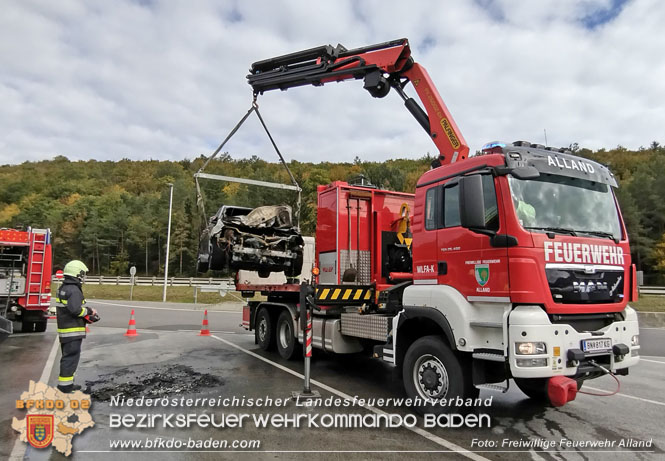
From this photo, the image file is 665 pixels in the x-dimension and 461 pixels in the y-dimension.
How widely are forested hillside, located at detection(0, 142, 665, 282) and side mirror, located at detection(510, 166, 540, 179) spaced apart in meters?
20.9

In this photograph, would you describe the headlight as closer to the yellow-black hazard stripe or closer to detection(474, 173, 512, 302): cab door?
detection(474, 173, 512, 302): cab door

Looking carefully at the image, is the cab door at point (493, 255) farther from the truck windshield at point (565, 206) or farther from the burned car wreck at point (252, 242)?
the burned car wreck at point (252, 242)

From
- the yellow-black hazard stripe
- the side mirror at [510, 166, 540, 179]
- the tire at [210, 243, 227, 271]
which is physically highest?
the side mirror at [510, 166, 540, 179]

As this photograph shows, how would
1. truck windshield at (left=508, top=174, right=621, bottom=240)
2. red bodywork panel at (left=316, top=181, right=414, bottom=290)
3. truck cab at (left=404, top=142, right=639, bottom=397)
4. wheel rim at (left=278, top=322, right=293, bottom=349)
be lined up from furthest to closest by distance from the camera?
wheel rim at (left=278, top=322, right=293, bottom=349) → red bodywork panel at (left=316, top=181, right=414, bottom=290) → truck windshield at (left=508, top=174, right=621, bottom=240) → truck cab at (left=404, top=142, right=639, bottom=397)

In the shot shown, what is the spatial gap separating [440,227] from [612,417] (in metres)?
3.14

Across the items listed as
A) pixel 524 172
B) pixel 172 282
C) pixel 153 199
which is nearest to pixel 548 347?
pixel 524 172

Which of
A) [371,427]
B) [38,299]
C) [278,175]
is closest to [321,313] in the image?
[371,427]

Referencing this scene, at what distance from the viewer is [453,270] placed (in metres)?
5.09

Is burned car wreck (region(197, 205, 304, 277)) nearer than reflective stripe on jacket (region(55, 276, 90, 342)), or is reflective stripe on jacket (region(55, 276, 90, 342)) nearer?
reflective stripe on jacket (region(55, 276, 90, 342))

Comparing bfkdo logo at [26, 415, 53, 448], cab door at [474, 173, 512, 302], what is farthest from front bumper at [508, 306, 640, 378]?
bfkdo logo at [26, 415, 53, 448]

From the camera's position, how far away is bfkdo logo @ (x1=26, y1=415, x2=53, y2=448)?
4.39m

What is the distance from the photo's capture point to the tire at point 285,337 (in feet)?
28.3


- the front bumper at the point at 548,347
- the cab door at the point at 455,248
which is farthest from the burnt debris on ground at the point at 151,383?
the front bumper at the point at 548,347

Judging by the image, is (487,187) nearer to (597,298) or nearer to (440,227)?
(440,227)
